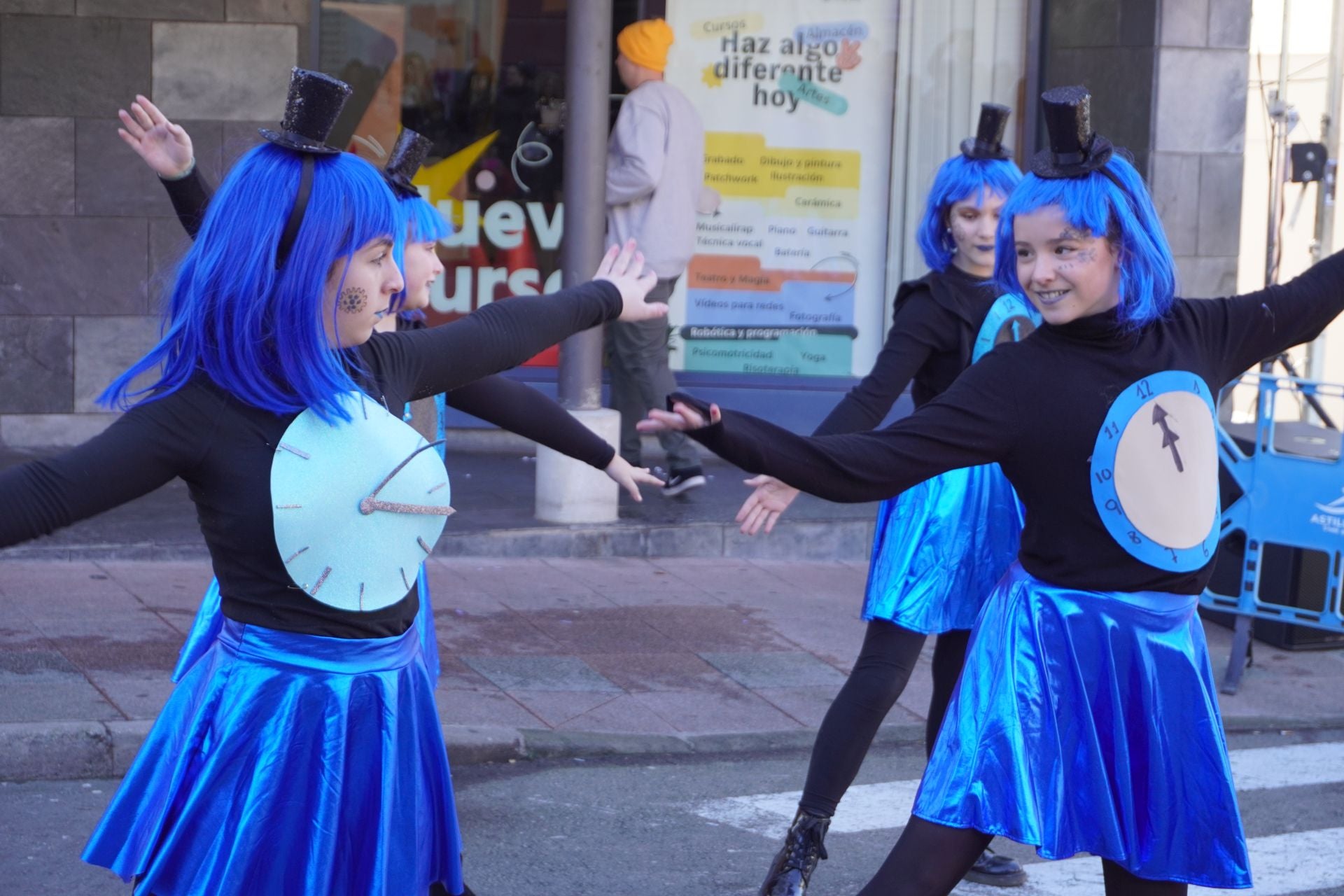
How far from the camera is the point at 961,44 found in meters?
10.4

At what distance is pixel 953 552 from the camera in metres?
4.18

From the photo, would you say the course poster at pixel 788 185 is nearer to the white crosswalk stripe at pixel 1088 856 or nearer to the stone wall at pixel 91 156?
the stone wall at pixel 91 156

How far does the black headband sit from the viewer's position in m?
2.62

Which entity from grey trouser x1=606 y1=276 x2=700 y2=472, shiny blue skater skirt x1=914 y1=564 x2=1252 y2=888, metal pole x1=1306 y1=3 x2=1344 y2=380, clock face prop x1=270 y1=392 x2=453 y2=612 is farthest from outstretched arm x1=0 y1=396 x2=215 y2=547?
metal pole x1=1306 y1=3 x2=1344 y2=380

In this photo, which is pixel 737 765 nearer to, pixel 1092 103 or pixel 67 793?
pixel 67 793

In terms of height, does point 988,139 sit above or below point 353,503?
above

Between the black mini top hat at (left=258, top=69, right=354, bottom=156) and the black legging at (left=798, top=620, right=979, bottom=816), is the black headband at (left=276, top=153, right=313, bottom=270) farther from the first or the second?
the black legging at (left=798, top=620, right=979, bottom=816)

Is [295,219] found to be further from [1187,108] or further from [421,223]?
[1187,108]

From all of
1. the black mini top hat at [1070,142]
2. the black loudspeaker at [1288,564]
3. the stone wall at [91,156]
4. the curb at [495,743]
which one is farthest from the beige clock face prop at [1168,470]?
the stone wall at [91,156]

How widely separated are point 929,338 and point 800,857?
4.32ft

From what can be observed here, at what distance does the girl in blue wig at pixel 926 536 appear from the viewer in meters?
4.18

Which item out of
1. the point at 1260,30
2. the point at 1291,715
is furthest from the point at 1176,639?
the point at 1260,30

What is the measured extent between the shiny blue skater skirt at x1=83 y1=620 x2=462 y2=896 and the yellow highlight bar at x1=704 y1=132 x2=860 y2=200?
7844mm

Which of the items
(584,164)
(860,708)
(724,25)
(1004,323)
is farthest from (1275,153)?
(860,708)
